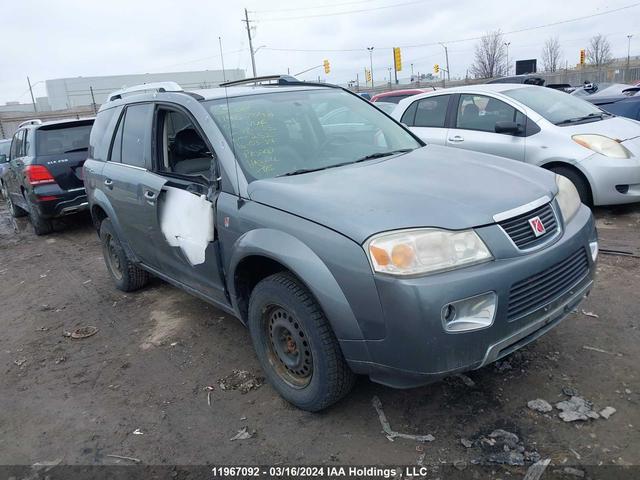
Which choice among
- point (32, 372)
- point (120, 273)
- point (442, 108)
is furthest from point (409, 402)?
point (442, 108)

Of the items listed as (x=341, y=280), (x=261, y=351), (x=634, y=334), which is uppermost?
(x=341, y=280)

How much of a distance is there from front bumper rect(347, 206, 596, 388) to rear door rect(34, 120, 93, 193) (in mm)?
6951

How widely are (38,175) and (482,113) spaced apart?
257 inches

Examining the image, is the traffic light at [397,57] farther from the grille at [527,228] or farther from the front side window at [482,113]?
the grille at [527,228]

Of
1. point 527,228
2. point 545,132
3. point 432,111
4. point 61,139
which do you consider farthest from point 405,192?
point 61,139

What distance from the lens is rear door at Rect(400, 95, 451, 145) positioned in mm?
7035

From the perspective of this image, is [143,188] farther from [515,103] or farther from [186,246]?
[515,103]

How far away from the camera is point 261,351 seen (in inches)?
124

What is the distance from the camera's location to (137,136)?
4.25 m

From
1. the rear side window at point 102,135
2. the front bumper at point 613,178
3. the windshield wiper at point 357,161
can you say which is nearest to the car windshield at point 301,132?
the windshield wiper at point 357,161

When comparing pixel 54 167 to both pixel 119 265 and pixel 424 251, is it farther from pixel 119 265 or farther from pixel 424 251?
pixel 424 251

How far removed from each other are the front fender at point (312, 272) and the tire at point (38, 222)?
6.73m

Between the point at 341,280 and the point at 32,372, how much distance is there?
2793mm

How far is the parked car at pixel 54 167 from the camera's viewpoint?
25.9ft
